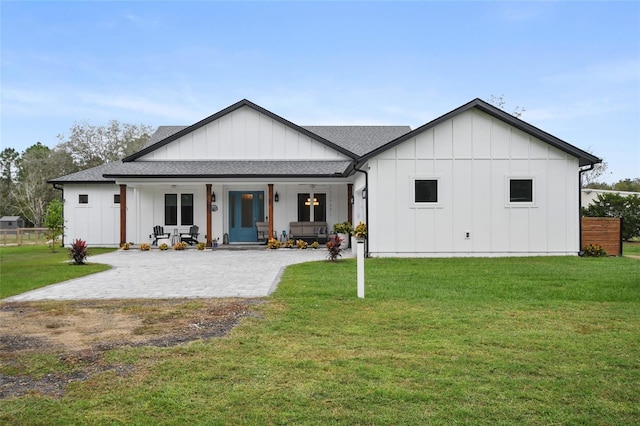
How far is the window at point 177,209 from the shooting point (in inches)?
809

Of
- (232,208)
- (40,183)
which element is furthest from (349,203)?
(40,183)

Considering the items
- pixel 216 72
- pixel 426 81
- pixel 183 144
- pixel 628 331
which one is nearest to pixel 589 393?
pixel 628 331

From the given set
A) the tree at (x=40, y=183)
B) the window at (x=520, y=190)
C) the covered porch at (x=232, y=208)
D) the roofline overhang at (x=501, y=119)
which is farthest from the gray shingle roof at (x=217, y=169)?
the tree at (x=40, y=183)

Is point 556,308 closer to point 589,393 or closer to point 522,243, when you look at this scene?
point 589,393

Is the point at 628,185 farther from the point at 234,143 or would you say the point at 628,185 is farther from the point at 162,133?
the point at 162,133

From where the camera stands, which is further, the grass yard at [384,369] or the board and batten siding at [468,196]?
the board and batten siding at [468,196]

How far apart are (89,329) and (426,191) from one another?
1102 cm

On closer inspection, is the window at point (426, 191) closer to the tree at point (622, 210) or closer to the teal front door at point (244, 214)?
the teal front door at point (244, 214)

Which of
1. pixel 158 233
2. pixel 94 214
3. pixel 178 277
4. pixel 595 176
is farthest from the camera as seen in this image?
pixel 595 176

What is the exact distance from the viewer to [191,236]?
19.7m

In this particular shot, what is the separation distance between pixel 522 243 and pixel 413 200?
145 inches

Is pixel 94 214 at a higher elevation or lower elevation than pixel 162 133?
lower

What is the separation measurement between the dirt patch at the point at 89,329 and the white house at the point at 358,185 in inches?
331

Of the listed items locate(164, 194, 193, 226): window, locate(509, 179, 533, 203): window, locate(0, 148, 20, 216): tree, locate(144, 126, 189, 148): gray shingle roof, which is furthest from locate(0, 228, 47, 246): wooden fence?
locate(0, 148, 20, 216): tree
